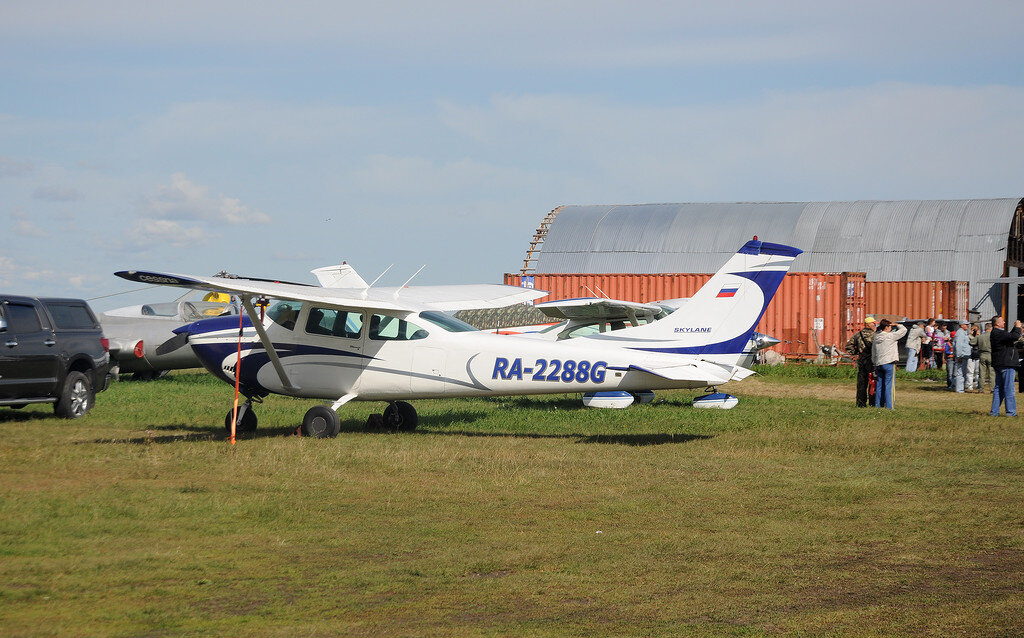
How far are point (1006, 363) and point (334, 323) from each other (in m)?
11.0

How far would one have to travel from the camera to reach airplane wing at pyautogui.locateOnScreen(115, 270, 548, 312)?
1112cm

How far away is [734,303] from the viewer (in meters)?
13.7

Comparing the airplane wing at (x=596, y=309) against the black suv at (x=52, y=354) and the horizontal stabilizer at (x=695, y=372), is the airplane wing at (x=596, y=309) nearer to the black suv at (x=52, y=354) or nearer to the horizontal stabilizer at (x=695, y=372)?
Result: the horizontal stabilizer at (x=695, y=372)

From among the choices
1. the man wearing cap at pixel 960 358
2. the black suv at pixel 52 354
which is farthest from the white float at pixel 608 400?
the man wearing cap at pixel 960 358

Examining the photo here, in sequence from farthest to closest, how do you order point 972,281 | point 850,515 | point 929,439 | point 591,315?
point 972,281
point 591,315
point 929,439
point 850,515

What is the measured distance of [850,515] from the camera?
27.3 ft

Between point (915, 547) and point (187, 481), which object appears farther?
point (187, 481)

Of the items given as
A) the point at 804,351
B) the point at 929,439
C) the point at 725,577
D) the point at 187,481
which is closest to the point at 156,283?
the point at 187,481

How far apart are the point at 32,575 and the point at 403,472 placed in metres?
4.67

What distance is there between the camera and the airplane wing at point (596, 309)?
18.9 meters

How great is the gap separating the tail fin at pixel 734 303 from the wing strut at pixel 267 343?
497 cm

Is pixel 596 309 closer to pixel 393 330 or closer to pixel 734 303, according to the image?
pixel 734 303

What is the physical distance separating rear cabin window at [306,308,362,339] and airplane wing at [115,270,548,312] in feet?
0.84

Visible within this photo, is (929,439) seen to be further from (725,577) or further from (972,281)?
(972,281)
